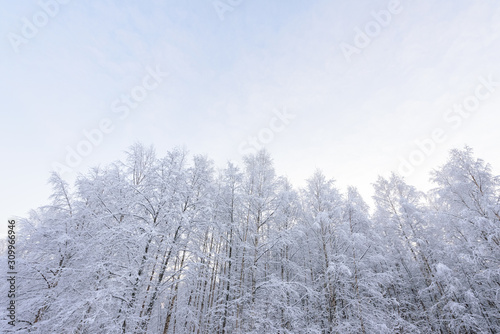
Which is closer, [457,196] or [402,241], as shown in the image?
[457,196]

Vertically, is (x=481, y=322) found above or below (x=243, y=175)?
below

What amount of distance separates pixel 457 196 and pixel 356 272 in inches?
351

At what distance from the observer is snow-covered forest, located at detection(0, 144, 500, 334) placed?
24.6 feet

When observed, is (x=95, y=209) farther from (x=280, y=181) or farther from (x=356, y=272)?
(x=356, y=272)

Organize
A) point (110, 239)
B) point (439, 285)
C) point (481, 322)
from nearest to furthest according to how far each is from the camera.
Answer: point (110, 239) → point (481, 322) → point (439, 285)

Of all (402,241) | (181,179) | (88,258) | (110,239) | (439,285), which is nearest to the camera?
(110,239)

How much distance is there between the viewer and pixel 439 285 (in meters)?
12.4

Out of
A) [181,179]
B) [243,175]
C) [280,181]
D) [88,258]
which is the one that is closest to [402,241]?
[280,181]

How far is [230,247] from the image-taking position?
1146 centimetres

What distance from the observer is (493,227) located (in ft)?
32.9

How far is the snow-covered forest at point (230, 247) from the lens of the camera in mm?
7496

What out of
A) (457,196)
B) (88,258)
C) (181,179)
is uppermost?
(457,196)

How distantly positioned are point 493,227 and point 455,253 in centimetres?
247

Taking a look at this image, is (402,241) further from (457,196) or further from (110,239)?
(110,239)
